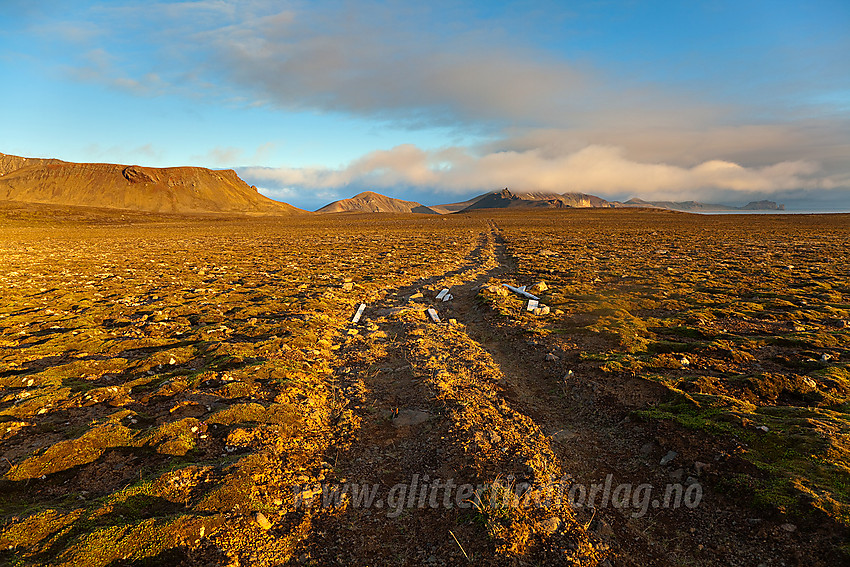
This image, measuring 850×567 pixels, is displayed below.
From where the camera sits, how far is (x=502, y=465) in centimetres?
625

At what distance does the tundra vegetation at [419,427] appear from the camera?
4867 millimetres

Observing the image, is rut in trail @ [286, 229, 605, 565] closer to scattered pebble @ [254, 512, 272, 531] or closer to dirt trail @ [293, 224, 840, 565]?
dirt trail @ [293, 224, 840, 565]

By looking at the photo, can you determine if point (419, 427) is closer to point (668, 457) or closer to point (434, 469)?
point (434, 469)

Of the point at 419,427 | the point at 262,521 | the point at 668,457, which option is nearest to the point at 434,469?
the point at 419,427

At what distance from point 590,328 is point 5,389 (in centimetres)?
1519

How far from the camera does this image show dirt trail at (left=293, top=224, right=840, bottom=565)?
4801 millimetres

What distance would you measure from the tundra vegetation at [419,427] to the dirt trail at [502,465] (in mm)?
35

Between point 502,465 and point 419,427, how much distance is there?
1.96m

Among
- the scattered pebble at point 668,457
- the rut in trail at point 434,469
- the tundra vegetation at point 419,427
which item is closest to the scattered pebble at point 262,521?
the tundra vegetation at point 419,427

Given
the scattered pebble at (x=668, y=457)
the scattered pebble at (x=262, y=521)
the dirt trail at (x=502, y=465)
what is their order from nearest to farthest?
the dirt trail at (x=502, y=465), the scattered pebble at (x=262, y=521), the scattered pebble at (x=668, y=457)

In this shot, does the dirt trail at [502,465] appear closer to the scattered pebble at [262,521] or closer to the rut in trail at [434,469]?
the rut in trail at [434,469]

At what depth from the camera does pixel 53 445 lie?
21.3 ft

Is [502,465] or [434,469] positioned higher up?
[502,465]

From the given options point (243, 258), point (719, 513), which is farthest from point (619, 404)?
point (243, 258)
